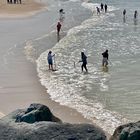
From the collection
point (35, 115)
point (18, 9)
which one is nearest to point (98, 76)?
point (35, 115)

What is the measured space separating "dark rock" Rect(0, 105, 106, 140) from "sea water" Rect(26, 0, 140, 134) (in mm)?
6912

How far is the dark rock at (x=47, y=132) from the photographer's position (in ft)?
24.7

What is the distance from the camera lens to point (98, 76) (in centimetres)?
2273

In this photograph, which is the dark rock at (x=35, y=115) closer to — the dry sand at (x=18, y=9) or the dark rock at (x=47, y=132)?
the dark rock at (x=47, y=132)

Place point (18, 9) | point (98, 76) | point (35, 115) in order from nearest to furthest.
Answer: point (35, 115)
point (98, 76)
point (18, 9)

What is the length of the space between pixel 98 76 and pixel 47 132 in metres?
15.3

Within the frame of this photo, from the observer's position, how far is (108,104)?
18031mm

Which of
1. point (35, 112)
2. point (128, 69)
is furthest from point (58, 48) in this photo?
point (35, 112)

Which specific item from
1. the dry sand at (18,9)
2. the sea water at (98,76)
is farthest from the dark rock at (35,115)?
the dry sand at (18,9)

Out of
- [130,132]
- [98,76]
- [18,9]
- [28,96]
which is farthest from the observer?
[18,9]

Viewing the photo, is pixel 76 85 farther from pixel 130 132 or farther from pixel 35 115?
pixel 130 132

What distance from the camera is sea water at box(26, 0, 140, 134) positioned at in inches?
675

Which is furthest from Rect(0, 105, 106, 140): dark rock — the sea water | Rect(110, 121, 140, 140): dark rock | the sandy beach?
the sandy beach

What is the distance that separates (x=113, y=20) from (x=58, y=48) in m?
18.6
